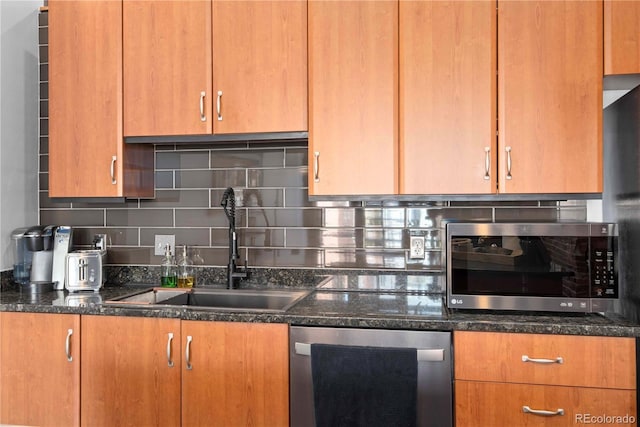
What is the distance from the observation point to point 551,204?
2.21 metres

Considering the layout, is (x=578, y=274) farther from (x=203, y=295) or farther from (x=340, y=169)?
(x=203, y=295)

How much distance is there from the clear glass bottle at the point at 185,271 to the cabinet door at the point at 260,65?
0.74 metres

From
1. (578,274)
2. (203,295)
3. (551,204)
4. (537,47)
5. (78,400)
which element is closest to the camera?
(578,274)

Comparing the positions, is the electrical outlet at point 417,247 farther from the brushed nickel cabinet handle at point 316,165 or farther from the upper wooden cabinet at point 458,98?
the brushed nickel cabinet handle at point 316,165

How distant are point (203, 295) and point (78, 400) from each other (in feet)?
2.25

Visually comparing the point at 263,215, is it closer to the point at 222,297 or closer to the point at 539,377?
the point at 222,297

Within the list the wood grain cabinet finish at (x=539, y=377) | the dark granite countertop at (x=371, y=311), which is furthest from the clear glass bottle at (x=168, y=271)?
the wood grain cabinet finish at (x=539, y=377)

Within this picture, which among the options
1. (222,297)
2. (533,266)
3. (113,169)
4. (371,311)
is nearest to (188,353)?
(222,297)

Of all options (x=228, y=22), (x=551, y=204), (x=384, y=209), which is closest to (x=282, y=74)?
(x=228, y=22)

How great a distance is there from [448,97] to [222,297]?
1405mm

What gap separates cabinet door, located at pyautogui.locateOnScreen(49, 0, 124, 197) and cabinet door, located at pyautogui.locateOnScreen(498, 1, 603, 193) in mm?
1730

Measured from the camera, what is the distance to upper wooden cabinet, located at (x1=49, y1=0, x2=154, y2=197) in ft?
7.34

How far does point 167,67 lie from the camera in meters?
2.19

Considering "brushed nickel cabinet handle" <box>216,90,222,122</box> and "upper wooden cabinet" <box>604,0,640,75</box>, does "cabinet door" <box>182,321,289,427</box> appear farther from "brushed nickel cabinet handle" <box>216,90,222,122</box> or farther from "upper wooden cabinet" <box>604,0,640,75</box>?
"upper wooden cabinet" <box>604,0,640,75</box>
